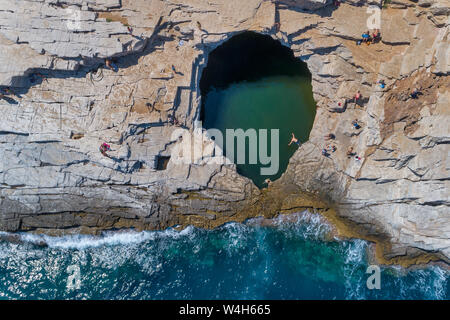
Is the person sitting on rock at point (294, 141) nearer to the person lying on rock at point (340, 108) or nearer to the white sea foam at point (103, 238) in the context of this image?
the person lying on rock at point (340, 108)

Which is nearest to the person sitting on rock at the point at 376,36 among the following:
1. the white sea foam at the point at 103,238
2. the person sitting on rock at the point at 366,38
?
the person sitting on rock at the point at 366,38

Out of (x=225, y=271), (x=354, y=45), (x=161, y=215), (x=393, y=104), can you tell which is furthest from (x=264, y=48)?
(x=225, y=271)

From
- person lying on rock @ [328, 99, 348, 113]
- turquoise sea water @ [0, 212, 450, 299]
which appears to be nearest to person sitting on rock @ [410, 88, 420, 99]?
person lying on rock @ [328, 99, 348, 113]

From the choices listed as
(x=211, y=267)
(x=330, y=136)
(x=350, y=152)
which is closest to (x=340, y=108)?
(x=330, y=136)

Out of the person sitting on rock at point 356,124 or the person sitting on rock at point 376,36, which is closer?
the person sitting on rock at point 376,36
